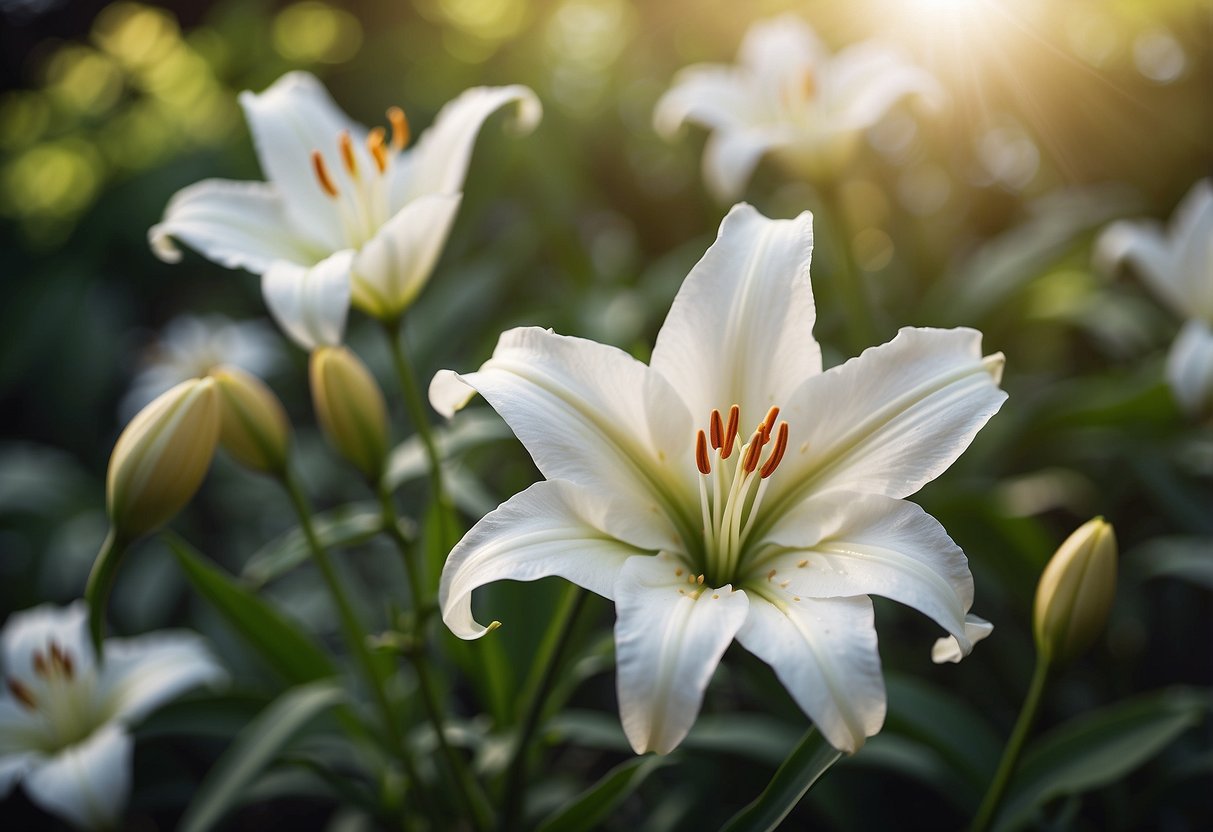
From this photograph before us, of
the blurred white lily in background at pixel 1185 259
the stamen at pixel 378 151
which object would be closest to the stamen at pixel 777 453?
the stamen at pixel 378 151

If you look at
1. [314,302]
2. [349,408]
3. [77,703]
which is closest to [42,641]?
[77,703]

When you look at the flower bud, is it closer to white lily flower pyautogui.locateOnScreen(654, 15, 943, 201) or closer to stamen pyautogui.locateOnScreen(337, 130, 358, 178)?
stamen pyautogui.locateOnScreen(337, 130, 358, 178)

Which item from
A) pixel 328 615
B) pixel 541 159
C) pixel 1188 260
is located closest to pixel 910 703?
pixel 1188 260

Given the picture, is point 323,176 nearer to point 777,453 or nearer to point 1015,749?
point 777,453

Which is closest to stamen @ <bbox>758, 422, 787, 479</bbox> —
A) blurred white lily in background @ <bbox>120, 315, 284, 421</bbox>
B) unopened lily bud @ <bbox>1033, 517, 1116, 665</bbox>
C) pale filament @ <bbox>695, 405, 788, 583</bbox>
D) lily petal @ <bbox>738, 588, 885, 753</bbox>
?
pale filament @ <bbox>695, 405, 788, 583</bbox>

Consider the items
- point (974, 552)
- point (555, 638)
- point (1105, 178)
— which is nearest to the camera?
point (555, 638)

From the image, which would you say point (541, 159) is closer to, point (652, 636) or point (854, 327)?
point (854, 327)

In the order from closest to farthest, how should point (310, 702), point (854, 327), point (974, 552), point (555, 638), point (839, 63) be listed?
point (555, 638), point (310, 702), point (974, 552), point (854, 327), point (839, 63)
